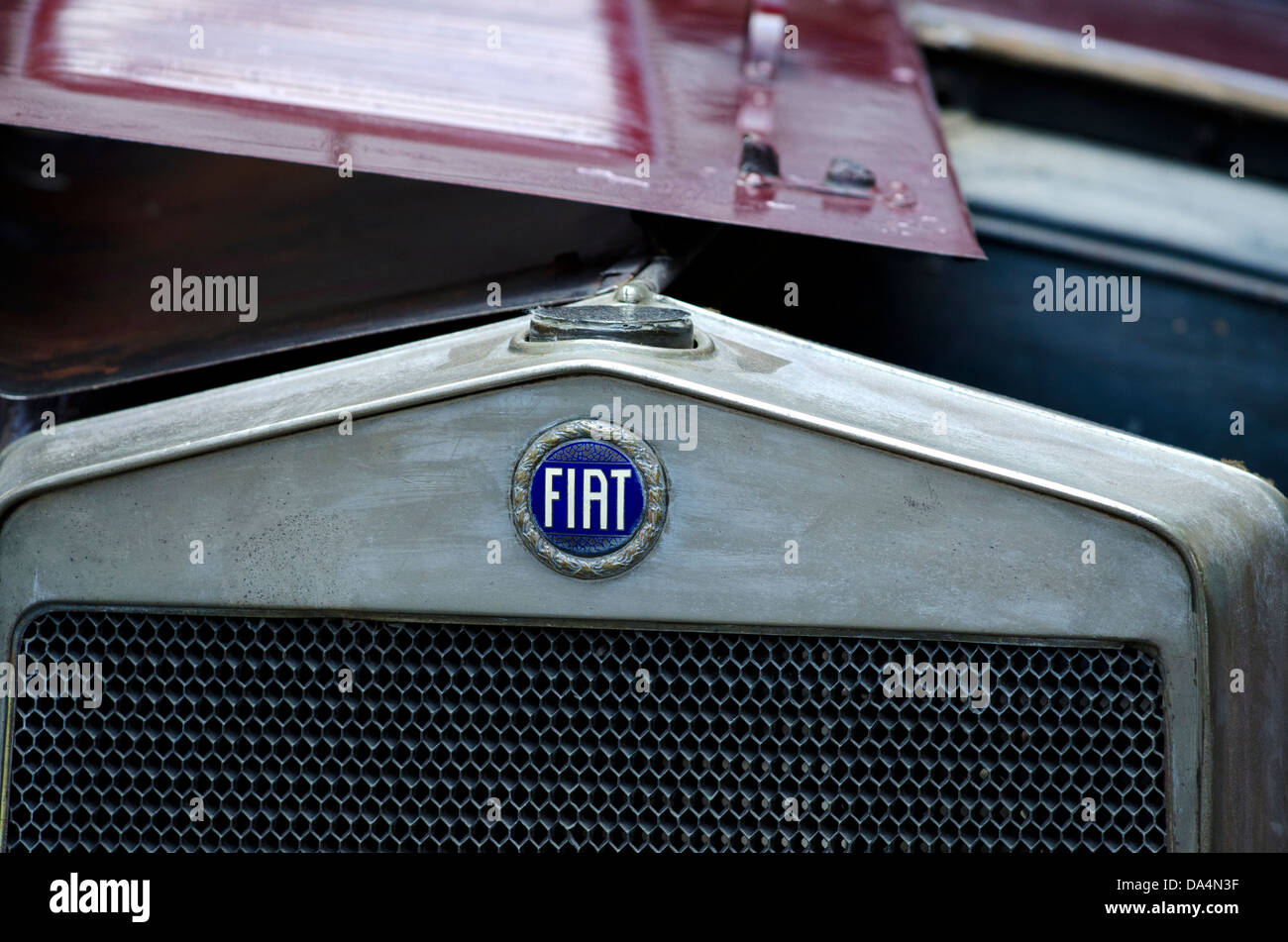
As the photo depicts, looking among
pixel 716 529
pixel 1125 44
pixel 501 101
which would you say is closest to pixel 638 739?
pixel 716 529

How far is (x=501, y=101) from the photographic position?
1.69m

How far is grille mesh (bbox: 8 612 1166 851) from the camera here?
50.4 inches

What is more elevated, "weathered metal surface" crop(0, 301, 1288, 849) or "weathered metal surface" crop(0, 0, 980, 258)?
"weathered metal surface" crop(0, 0, 980, 258)

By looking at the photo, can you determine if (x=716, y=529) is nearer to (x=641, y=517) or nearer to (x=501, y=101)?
(x=641, y=517)

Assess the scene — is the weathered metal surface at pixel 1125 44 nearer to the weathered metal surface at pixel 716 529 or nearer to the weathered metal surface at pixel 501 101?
the weathered metal surface at pixel 501 101

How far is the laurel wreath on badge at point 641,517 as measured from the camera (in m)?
1.22

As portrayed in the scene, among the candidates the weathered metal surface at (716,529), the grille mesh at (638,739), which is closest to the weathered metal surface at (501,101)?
the weathered metal surface at (716,529)

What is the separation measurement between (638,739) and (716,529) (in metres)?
0.21

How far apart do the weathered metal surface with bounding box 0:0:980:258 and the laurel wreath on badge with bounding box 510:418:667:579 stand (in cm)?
41

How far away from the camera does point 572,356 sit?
4.10ft

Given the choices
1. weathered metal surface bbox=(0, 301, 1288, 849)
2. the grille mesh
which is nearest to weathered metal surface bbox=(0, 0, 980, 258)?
weathered metal surface bbox=(0, 301, 1288, 849)

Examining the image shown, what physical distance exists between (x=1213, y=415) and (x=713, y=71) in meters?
0.97

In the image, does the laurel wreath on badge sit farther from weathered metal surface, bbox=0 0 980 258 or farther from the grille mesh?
weathered metal surface, bbox=0 0 980 258
